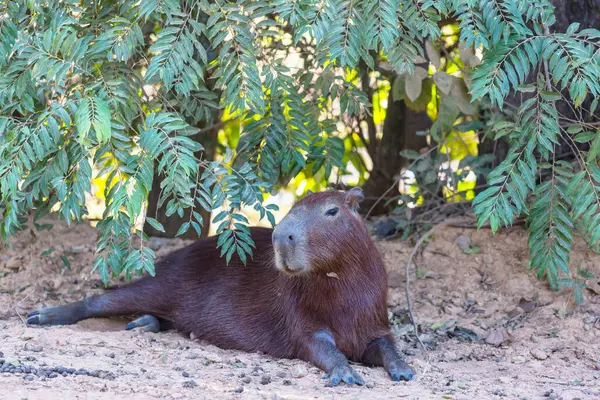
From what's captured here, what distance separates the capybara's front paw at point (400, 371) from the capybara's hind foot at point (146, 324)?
1.84m

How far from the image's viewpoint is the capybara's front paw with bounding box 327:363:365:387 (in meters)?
4.31

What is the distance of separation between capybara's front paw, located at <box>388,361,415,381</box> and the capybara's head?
0.66 m

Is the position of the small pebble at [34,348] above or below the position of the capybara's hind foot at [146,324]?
above

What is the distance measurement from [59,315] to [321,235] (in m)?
1.92

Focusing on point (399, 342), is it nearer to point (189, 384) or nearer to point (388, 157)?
point (189, 384)

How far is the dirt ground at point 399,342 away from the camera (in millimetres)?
4047

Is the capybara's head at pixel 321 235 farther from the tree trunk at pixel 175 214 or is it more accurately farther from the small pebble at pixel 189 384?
the tree trunk at pixel 175 214

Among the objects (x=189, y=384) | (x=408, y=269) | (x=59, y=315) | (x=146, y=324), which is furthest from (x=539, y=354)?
(x=59, y=315)

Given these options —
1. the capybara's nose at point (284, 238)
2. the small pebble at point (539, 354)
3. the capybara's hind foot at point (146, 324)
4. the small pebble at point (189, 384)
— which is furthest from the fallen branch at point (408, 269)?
the capybara's hind foot at point (146, 324)

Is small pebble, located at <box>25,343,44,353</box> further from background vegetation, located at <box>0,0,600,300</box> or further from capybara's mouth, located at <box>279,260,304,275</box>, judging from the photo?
capybara's mouth, located at <box>279,260,304,275</box>

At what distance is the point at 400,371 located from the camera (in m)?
4.55

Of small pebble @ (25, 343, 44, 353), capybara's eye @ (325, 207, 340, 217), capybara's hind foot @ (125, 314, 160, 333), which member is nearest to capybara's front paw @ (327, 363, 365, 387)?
capybara's eye @ (325, 207, 340, 217)

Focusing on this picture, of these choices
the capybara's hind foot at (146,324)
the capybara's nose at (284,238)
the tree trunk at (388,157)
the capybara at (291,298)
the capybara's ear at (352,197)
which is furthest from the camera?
the tree trunk at (388,157)

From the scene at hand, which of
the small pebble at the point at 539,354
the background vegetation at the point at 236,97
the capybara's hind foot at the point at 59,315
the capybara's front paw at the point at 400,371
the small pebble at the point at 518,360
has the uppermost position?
the background vegetation at the point at 236,97
